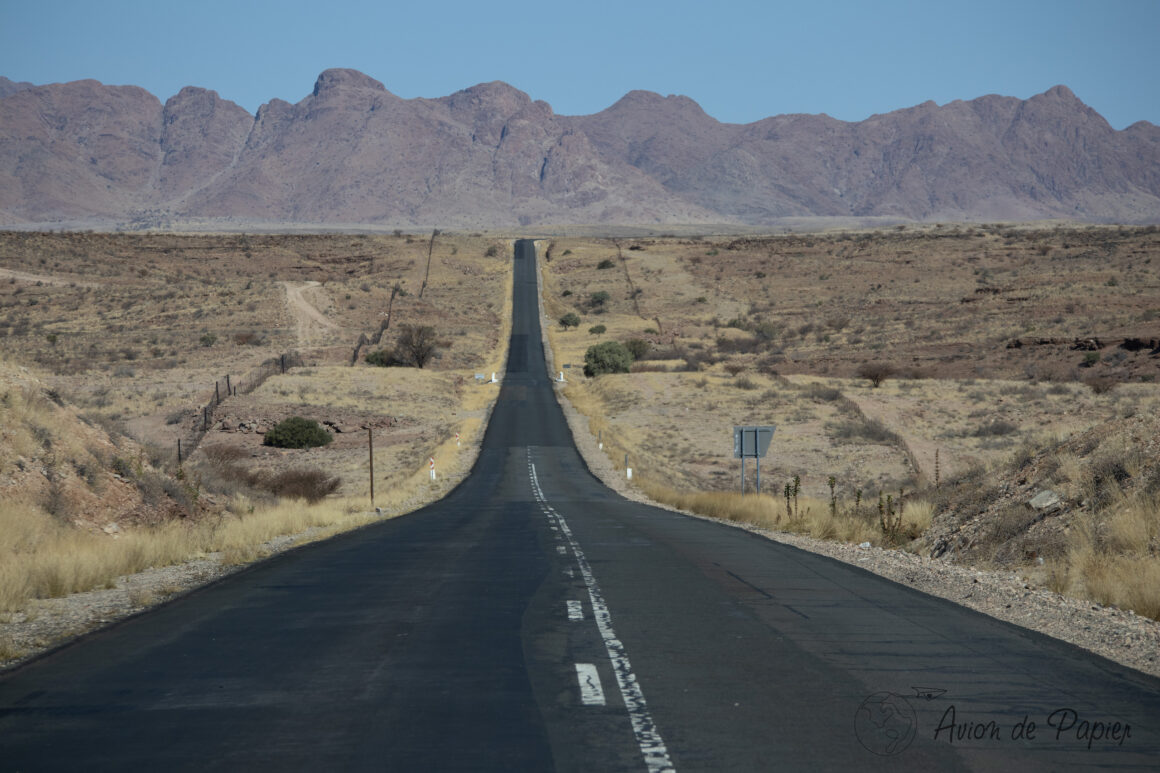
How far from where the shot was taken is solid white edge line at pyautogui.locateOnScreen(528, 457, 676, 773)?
5.58 meters

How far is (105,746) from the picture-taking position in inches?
229

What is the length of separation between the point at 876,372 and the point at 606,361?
66.4ft

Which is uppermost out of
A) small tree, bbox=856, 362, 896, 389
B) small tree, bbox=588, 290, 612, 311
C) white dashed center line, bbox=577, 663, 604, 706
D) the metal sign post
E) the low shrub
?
small tree, bbox=588, 290, 612, 311

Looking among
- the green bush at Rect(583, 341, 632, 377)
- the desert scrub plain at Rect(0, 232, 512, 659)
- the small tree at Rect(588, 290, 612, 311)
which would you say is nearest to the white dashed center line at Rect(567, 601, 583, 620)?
the desert scrub plain at Rect(0, 232, 512, 659)

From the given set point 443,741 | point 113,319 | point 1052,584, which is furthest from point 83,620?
point 113,319

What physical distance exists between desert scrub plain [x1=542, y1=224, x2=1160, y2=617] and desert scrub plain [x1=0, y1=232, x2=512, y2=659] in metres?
9.95

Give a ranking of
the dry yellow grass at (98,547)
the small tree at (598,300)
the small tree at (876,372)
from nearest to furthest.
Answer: the dry yellow grass at (98,547)
the small tree at (876,372)
the small tree at (598,300)

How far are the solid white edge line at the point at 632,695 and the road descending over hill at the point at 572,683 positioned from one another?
0.9 inches

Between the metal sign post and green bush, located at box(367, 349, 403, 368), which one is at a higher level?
green bush, located at box(367, 349, 403, 368)

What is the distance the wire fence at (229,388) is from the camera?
46.9m

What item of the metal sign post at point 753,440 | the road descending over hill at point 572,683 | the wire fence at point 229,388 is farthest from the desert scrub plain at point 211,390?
the metal sign post at point 753,440

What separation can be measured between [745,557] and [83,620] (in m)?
8.82

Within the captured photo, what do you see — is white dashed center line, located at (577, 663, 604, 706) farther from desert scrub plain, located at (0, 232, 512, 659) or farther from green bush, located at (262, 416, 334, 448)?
green bush, located at (262, 416, 334, 448)

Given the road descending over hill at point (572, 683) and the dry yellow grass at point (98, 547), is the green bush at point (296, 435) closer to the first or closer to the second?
the dry yellow grass at point (98, 547)
